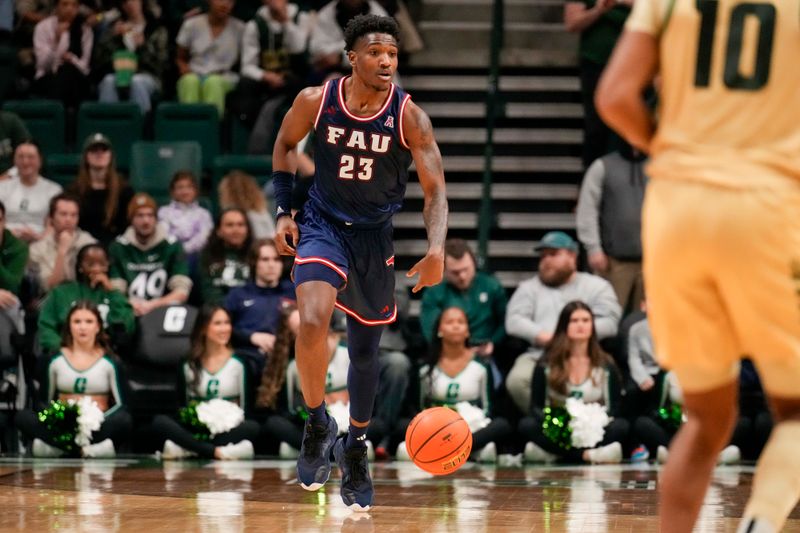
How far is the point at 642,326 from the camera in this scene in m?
9.97

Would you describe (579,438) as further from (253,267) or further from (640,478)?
(253,267)

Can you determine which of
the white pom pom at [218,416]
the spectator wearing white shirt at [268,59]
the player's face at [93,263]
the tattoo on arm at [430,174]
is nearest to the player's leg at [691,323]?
the tattoo on arm at [430,174]

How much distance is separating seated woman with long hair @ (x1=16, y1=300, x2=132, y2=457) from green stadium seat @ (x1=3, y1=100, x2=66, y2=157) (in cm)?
323

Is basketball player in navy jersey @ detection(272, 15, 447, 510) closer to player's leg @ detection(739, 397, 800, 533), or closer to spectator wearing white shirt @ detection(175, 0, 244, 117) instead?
player's leg @ detection(739, 397, 800, 533)

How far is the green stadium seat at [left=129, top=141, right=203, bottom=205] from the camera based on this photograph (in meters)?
11.7

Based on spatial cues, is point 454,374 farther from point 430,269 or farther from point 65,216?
point 430,269

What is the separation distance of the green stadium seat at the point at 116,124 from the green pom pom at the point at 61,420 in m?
3.34

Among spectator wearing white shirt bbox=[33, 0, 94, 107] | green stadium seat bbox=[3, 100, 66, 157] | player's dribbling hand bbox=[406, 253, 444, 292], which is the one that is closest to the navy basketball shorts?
player's dribbling hand bbox=[406, 253, 444, 292]

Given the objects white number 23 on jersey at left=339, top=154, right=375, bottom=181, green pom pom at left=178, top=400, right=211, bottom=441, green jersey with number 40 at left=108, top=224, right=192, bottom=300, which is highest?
white number 23 on jersey at left=339, top=154, right=375, bottom=181

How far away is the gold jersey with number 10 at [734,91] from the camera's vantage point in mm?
3451

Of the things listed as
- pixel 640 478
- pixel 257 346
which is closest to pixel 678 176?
pixel 640 478

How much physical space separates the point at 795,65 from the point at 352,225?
3.24m

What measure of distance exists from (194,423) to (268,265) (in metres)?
1.33

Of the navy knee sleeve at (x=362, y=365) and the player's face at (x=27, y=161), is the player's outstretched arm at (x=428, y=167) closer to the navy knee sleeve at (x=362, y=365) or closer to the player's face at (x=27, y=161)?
the navy knee sleeve at (x=362, y=365)
